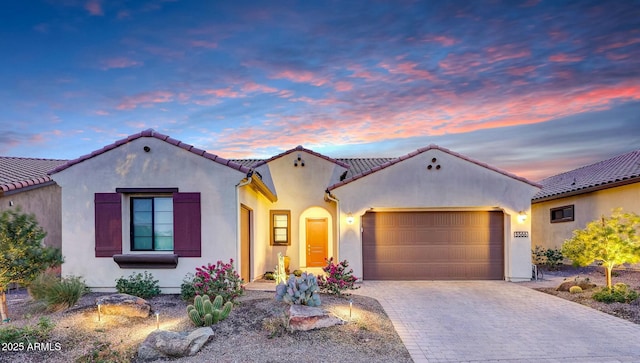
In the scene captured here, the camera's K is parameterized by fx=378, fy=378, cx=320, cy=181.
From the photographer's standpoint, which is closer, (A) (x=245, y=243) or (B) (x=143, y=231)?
(B) (x=143, y=231)

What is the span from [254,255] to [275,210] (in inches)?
125

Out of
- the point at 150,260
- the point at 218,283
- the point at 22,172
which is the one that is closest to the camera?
the point at 218,283

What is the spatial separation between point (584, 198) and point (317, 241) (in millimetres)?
10657

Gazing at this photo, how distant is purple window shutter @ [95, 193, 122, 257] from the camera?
31.7ft

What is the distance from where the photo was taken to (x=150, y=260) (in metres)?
9.45

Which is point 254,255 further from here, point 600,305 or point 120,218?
point 600,305

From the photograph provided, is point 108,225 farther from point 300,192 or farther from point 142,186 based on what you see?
point 300,192

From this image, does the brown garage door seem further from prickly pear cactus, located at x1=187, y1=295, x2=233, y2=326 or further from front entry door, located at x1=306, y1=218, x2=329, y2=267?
prickly pear cactus, located at x1=187, y1=295, x2=233, y2=326

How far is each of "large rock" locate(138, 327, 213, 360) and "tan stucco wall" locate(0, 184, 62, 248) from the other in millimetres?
7850

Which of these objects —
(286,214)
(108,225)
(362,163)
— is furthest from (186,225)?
(362,163)

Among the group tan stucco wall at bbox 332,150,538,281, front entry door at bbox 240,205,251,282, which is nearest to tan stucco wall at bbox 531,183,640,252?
tan stucco wall at bbox 332,150,538,281

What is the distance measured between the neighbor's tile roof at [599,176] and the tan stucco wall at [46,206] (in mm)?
16594

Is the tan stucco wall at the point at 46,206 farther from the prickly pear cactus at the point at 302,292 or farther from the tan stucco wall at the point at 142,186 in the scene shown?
the prickly pear cactus at the point at 302,292

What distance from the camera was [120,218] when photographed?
31.8ft
